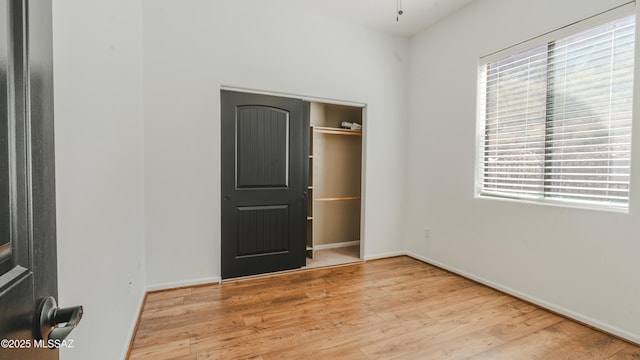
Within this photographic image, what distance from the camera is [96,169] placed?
4.40 feet

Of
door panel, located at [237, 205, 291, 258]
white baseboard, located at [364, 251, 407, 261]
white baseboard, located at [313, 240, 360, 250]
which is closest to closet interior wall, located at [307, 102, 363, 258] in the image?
white baseboard, located at [313, 240, 360, 250]

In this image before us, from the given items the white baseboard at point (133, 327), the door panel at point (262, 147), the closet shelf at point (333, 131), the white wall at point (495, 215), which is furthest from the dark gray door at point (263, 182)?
the white wall at point (495, 215)

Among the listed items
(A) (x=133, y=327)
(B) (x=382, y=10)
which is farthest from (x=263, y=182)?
(B) (x=382, y=10)

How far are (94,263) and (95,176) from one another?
399 millimetres

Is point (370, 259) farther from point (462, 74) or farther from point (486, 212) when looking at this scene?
point (462, 74)

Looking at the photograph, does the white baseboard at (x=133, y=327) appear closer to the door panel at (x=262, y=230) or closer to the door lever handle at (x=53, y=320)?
the door panel at (x=262, y=230)

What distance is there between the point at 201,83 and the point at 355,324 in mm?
2707

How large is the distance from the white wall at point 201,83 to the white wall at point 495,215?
1.22 m

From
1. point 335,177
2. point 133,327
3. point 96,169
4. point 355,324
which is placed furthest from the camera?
point 335,177

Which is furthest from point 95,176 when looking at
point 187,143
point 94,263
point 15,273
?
point 187,143

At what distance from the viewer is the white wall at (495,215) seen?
7.06ft

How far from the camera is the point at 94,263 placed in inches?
50.7

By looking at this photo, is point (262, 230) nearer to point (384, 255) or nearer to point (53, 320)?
point (384, 255)

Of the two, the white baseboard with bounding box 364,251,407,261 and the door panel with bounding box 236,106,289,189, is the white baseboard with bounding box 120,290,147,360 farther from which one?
the white baseboard with bounding box 364,251,407,261
